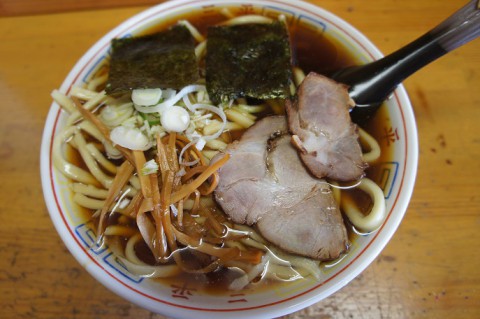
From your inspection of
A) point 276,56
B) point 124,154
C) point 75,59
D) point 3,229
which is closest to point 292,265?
point 124,154

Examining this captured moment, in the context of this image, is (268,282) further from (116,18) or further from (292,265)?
(116,18)

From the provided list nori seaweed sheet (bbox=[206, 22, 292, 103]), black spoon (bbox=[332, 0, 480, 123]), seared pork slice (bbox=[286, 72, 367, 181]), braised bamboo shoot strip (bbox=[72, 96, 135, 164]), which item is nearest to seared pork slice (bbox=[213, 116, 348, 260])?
seared pork slice (bbox=[286, 72, 367, 181])

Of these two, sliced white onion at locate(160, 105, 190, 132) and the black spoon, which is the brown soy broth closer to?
the black spoon

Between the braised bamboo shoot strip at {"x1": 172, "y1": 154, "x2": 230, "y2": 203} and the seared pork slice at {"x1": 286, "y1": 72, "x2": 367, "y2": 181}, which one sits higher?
the seared pork slice at {"x1": 286, "y1": 72, "x2": 367, "y2": 181}

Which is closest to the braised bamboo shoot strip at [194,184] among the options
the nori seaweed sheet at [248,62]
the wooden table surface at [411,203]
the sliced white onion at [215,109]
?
the sliced white onion at [215,109]

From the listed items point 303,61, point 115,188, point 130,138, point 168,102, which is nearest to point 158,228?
point 115,188

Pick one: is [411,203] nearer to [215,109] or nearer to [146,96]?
[215,109]
